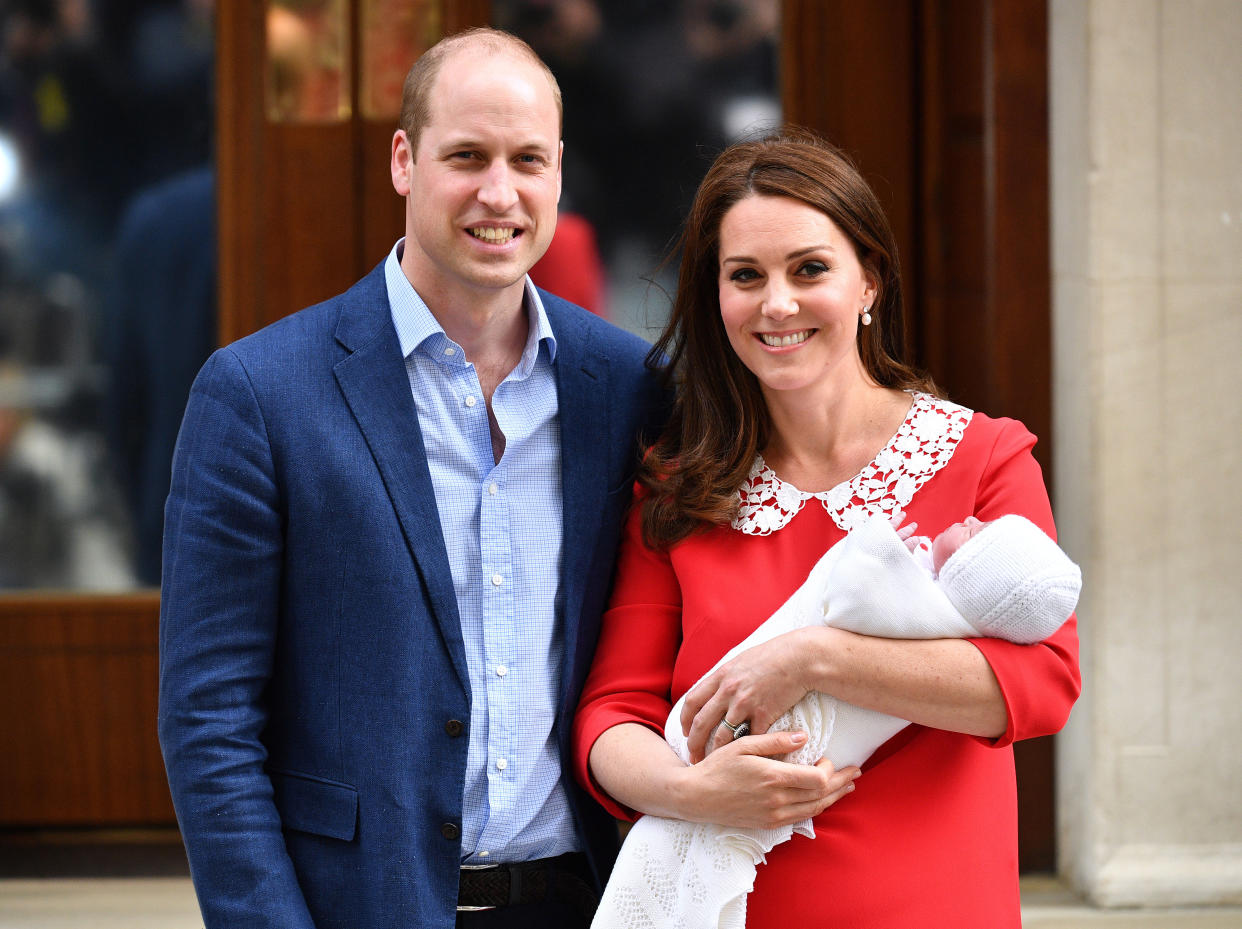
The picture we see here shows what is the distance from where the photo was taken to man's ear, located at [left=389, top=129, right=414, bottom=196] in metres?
1.85

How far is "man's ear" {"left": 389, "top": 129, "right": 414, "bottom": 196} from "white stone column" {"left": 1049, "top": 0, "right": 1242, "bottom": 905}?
176 centimetres

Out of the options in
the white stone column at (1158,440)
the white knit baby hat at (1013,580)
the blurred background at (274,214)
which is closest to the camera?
the white knit baby hat at (1013,580)

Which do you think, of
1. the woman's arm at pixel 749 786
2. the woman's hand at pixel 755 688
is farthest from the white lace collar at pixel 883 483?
the woman's arm at pixel 749 786

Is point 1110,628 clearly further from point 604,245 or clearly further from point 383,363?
point 383,363

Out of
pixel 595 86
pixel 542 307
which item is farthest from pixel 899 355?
pixel 595 86

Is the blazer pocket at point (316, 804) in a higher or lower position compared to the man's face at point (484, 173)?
lower

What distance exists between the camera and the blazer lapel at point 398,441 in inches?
67.5

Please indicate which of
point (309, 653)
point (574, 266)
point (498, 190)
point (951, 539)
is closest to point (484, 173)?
point (498, 190)

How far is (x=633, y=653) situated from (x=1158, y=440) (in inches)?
66.9

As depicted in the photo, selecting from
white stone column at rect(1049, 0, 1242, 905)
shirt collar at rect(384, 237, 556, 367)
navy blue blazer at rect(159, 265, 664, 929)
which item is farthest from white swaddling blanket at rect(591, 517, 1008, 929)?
white stone column at rect(1049, 0, 1242, 905)

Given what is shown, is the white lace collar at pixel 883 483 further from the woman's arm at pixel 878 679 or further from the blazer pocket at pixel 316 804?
the blazer pocket at pixel 316 804

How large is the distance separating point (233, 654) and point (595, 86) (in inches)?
80.8

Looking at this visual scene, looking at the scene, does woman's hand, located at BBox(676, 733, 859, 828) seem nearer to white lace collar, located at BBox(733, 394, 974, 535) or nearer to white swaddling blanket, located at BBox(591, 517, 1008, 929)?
white swaddling blanket, located at BBox(591, 517, 1008, 929)

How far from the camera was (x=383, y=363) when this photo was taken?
1.78 meters
